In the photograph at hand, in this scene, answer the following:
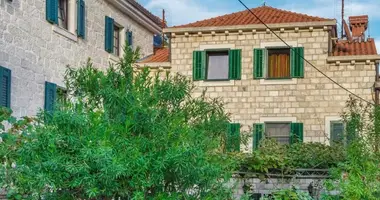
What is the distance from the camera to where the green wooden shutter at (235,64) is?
754 inches

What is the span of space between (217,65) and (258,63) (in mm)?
1432

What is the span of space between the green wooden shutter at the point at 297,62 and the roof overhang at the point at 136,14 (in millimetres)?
5615

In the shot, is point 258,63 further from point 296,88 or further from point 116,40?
point 116,40

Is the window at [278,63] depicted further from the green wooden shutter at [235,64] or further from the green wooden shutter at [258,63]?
the green wooden shutter at [235,64]

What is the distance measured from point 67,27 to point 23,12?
2.46 m

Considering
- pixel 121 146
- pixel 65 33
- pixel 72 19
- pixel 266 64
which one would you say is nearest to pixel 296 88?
pixel 266 64

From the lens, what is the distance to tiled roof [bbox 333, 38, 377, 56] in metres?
19.1

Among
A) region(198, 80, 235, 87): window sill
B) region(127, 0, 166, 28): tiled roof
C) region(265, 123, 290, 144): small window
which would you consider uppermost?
region(127, 0, 166, 28): tiled roof

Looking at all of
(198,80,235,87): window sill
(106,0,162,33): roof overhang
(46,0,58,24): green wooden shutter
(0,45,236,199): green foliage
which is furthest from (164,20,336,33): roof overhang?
(0,45,236,199): green foliage

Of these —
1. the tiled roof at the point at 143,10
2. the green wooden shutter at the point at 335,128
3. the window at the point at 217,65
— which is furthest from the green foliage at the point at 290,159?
the tiled roof at the point at 143,10

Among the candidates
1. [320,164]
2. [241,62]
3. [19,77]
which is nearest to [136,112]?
[320,164]

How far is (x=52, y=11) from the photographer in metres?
14.8

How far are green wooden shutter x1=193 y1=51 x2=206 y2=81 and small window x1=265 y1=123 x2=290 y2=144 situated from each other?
2724mm

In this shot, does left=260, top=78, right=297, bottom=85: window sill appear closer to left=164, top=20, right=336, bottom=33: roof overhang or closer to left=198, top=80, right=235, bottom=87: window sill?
left=198, top=80, right=235, bottom=87: window sill
